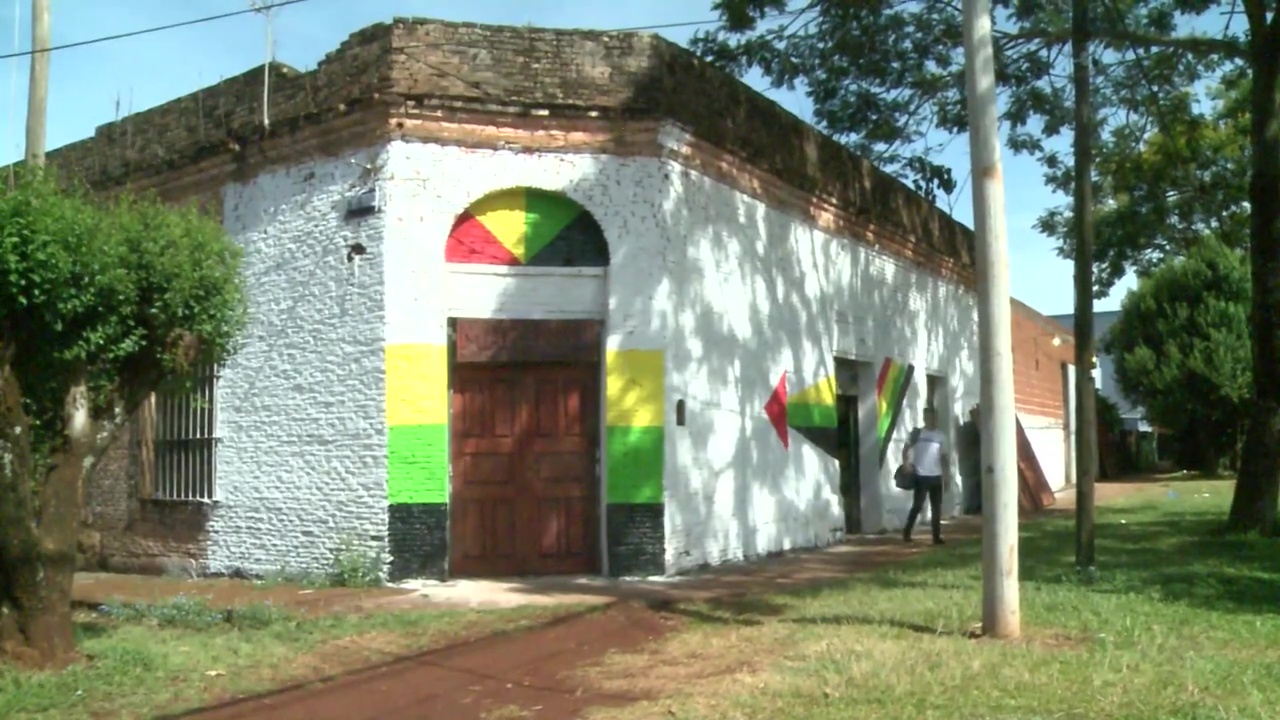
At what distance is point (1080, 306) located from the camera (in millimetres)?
10820

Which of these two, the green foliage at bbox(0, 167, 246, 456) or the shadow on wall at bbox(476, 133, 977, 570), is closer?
the green foliage at bbox(0, 167, 246, 456)

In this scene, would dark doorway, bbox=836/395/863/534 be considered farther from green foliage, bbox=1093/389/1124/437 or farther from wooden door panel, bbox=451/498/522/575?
green foliage, bbox=1093/389/1124/437

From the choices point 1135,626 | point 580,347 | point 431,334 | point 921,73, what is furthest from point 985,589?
point 921,73

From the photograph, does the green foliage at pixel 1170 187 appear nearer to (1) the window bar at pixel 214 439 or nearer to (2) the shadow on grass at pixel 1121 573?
(2) the shadow on grass at pixel 1121 573

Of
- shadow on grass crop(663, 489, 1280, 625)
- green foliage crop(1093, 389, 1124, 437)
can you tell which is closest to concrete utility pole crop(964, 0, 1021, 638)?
shadow on grass crop(663, 489, 1280, 625)

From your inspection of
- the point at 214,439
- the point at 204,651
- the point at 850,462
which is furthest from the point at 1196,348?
the point at 204,651

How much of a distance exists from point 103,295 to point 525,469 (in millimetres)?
4655

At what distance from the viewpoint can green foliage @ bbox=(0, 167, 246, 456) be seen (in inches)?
314

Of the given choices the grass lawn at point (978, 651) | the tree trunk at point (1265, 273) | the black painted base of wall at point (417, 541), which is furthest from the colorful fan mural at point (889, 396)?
the black painted base of wall at point (417, 541)

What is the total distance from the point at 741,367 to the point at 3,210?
759 centimetres

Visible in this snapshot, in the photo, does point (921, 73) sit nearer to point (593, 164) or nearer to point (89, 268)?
point (593, 164)

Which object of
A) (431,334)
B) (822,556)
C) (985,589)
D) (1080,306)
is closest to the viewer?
(985,589)

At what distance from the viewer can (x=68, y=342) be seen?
8.34 meters

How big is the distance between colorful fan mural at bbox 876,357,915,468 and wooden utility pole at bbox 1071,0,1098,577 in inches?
243
